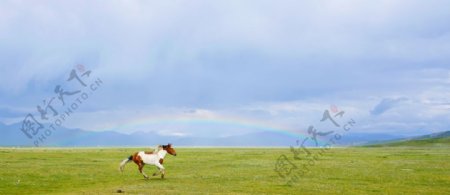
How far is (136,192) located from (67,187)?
24.4ft

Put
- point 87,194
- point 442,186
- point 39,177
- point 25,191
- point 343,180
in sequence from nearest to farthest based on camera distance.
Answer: point 87,194 → point 25,191 → point 442,186 → point 343,180 → point 39,177

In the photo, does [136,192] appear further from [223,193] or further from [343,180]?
[343,180]

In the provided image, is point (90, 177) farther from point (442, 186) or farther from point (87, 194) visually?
point (442, 186)

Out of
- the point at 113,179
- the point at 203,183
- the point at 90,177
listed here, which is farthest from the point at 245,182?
the point at 90,177

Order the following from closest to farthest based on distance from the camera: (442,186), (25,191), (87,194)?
(87,194)
(25,191)
(442,186)

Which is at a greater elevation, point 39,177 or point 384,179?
point 39,177

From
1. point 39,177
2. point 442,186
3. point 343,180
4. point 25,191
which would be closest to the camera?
point 25,191

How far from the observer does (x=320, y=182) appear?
34375 mm

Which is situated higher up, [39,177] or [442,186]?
[39,177]

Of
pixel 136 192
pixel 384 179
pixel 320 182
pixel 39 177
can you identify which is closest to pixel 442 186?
pixel 384 179

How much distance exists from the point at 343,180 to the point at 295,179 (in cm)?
327

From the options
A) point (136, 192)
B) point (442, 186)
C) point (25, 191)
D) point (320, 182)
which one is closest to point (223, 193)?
point (136, 192)

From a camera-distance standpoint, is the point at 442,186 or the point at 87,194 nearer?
the point at 87,194

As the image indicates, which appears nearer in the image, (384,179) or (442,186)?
(442,186)
